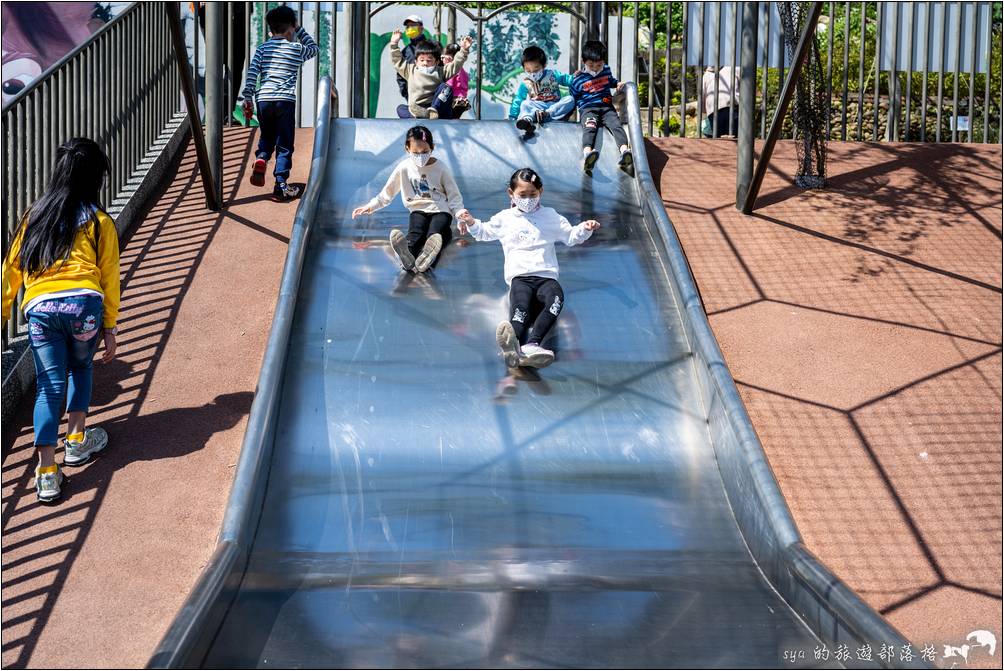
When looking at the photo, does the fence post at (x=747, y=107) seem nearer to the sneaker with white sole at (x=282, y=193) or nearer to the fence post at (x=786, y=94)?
the fence post at (x=786, y=94)

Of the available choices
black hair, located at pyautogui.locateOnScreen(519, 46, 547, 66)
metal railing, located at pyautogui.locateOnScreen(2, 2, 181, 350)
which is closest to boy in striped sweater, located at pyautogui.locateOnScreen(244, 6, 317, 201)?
metal railing, located at pyautogui.locateOnScreen(2, 2, 181, 350)

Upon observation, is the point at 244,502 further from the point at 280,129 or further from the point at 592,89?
the point at 592,89

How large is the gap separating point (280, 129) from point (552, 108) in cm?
254

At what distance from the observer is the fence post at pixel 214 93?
28.1ft

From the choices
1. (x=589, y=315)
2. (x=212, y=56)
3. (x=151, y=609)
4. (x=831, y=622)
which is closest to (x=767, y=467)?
(x=831, y=622)

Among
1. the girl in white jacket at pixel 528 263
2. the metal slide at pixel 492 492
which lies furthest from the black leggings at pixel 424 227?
the girl in white jacket at pixel 528 263

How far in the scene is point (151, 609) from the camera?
4.52 m

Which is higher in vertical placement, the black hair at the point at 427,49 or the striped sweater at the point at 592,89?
the black hair at the point at 427,49

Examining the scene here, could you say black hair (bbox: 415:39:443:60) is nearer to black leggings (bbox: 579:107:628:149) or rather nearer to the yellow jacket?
black leggings (bbox: 579:107:628:149)

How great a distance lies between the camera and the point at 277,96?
28.9 ft

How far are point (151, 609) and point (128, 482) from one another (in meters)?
0.97

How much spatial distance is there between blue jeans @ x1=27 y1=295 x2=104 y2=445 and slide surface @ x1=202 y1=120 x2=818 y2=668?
106 cm

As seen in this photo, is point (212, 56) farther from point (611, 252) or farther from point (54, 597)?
point (54, 597)

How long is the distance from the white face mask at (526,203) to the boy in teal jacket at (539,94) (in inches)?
121
